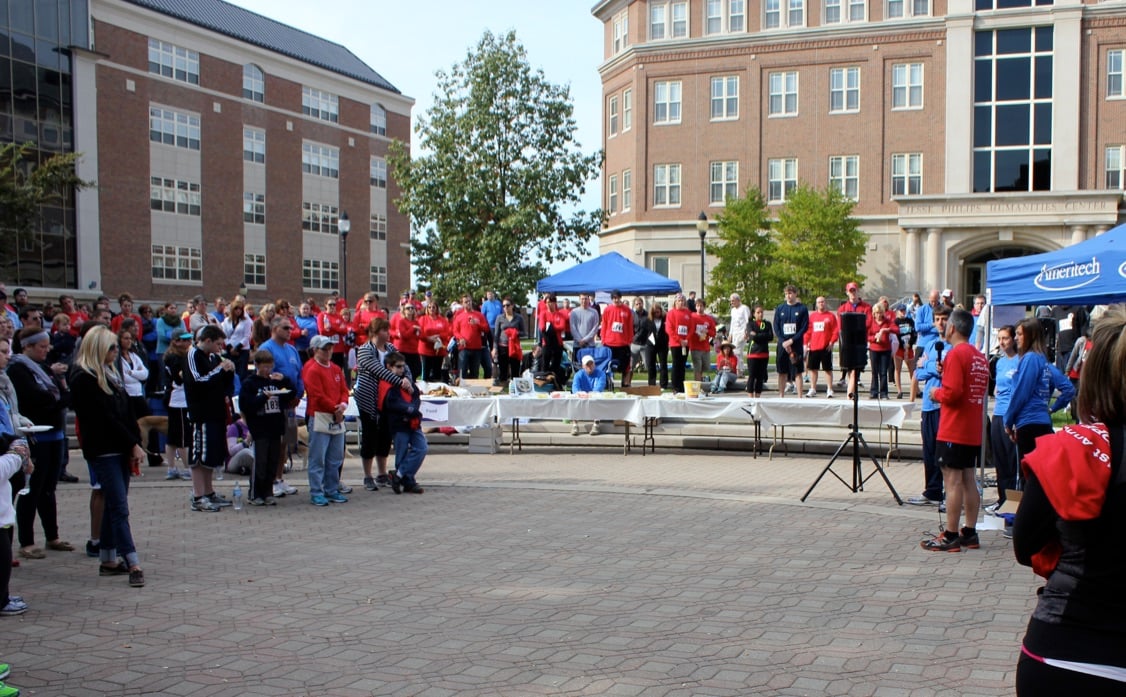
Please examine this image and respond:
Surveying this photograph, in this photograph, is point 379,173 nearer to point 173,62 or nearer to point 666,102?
point 173,62

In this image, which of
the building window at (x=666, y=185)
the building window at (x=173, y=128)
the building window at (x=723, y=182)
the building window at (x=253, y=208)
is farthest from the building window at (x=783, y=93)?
the building window at (x=173, y=128)

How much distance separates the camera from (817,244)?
4544cm

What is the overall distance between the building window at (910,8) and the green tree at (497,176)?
24.7 meters

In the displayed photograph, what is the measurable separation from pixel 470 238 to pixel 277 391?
22.4m

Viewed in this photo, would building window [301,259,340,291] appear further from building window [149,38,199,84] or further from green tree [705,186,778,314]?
green tree [705,186,778,314]

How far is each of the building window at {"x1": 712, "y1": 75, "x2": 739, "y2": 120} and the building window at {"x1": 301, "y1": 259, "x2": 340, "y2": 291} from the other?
25736 mm

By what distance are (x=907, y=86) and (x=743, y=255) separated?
12.5 metres

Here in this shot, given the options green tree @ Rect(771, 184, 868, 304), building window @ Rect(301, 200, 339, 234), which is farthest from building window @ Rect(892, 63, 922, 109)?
building window @ Rect(301, 200, 339, 234)

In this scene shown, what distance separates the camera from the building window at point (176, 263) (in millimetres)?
51156

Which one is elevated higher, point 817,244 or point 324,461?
point 817,244

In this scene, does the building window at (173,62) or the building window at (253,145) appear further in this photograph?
the building window at (253,145)

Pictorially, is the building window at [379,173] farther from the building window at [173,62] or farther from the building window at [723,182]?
the building window at [723,182]

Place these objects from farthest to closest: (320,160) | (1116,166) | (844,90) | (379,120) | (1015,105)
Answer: (379,120)
(320,160)
(844,90)
(1015,105)
(1116,166)

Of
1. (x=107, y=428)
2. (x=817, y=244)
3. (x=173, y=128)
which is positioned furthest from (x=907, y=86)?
(x=107, y=428)
